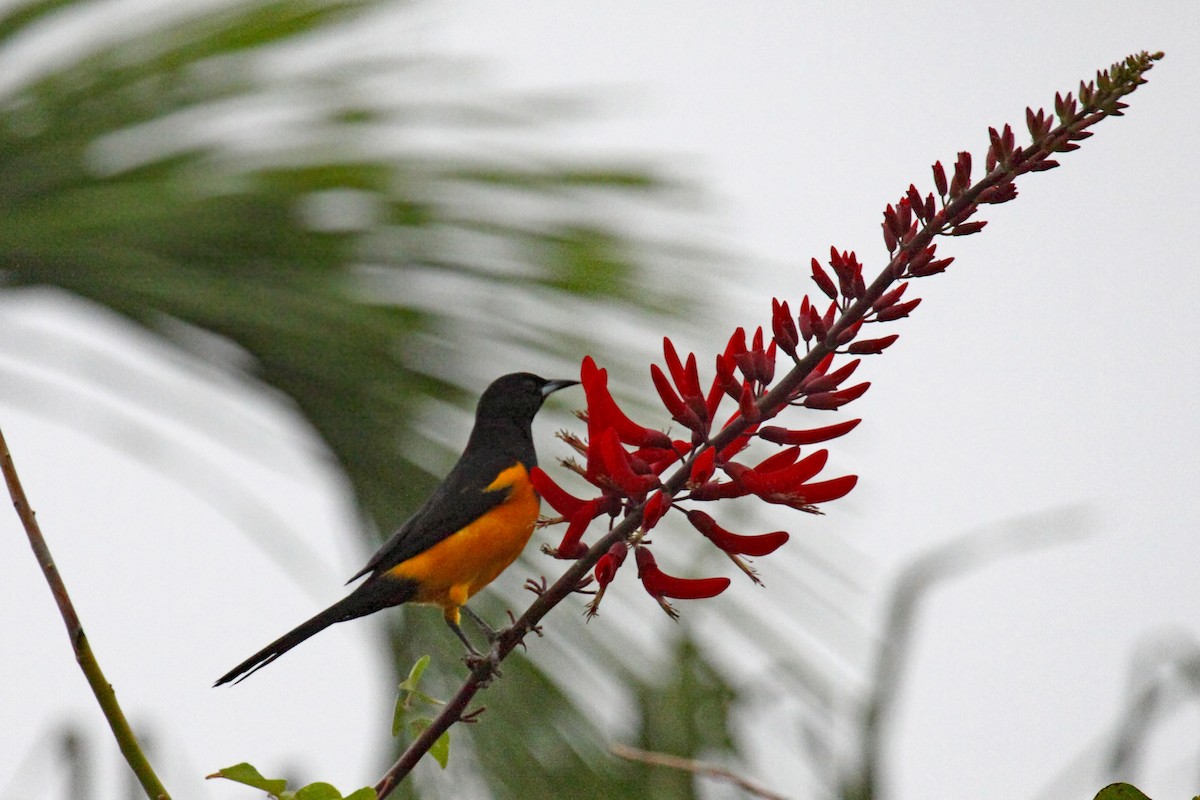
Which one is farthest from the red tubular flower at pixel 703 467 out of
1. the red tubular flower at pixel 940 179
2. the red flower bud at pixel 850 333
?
the red tubular flower at pixel 940 179

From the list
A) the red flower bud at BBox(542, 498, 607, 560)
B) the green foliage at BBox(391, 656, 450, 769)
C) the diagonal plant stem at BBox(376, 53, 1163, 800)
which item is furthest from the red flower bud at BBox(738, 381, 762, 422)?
the green foliage at BBox(391, 656, 450, 769)

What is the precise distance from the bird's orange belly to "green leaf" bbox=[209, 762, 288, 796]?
1.78ft

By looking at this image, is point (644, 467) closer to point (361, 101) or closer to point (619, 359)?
point (619, 359)

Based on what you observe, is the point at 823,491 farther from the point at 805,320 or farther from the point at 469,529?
the point at 469,529

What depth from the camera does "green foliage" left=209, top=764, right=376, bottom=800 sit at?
2.25 ft

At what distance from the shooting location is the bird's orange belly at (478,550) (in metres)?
1.29

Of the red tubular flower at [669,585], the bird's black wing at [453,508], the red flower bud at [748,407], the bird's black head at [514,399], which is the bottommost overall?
the red tubular flower at [669,585]

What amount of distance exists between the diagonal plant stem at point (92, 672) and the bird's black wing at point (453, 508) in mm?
549

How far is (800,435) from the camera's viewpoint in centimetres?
101

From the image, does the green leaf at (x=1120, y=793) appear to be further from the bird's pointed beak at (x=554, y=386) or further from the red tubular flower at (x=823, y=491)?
the bird's pointed beak at (x=554, y=386)

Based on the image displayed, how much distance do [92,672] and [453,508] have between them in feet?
2.24

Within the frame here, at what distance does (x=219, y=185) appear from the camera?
1930mm

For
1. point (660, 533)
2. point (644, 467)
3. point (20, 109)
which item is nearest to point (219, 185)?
point (20, 109)

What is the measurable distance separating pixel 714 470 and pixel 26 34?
151 cm
